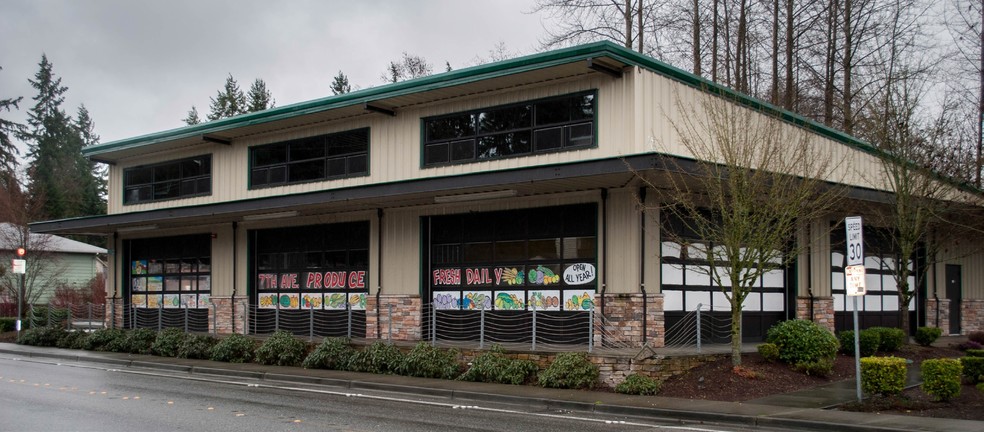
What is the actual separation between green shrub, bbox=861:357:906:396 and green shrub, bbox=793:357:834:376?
2829 mm

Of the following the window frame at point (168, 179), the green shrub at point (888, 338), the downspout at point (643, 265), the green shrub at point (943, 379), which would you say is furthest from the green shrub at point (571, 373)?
the window frame at point (168, 179)

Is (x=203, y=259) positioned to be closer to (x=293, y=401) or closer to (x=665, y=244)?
(x=293, y=401)

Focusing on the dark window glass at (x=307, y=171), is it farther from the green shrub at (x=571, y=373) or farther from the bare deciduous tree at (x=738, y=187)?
the green shrub at (x=571, y=373)

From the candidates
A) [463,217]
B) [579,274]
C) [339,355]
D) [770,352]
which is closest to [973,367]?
[770,352]

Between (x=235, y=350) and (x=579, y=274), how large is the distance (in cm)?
930

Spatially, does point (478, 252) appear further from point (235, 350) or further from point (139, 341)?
point (139, 341)

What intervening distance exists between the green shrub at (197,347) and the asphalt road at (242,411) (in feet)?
15.5

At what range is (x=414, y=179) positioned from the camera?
66.3ft

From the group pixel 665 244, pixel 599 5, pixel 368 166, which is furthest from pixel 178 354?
pixel 599 5

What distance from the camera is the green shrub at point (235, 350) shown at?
72.9 feet

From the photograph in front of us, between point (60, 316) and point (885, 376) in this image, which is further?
point (60, 316)

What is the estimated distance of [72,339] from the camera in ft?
91.2

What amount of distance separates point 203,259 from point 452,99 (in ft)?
37.1

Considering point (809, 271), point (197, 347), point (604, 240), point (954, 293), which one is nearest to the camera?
point (604, 240)
